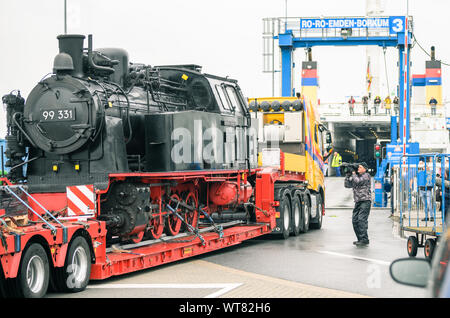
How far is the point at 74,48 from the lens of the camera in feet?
37.6

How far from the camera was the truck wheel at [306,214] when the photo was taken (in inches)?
720

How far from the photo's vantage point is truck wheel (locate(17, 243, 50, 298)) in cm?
849

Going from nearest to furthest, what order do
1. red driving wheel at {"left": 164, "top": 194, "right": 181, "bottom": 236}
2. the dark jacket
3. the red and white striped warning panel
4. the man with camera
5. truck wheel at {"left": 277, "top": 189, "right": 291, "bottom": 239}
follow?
the red and white striped warning panel → red driving wheel at {"left": 164, "top": 194, "right": 181, "bottom": 236} → the man with camera → the dark jacket → truck wheel at {"left": 277, "top": 189, "right": 291, "bottom": 239}

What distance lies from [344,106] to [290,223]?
33808 mm

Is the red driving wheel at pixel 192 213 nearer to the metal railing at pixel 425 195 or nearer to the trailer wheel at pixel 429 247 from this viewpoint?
the metal railing at pixel 425 195

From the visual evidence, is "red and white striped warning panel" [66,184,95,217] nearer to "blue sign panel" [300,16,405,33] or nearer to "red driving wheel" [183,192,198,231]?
"red driving wheel" [183,192,198,231]

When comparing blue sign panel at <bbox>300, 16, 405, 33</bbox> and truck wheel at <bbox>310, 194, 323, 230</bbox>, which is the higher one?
blue sign panel at <bbox>300, 16, 405, 33</bbox>

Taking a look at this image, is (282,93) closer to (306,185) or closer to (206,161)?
(306,185)

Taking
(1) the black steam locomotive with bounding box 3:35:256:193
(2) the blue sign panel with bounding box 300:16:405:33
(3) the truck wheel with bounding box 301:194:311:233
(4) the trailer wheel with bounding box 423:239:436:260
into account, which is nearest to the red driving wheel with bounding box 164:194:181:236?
(1) the black steam locomotive with bounding box 3:35:256:193

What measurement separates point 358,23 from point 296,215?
1582 cm

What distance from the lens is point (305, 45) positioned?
31469mm

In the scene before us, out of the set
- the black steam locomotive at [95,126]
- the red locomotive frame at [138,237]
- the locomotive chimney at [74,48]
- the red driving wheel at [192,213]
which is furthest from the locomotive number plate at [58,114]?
the red driving wheel at [192,213]

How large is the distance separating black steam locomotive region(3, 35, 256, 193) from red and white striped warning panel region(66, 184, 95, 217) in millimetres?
291

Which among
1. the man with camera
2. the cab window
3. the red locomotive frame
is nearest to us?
the red locomotive frame
